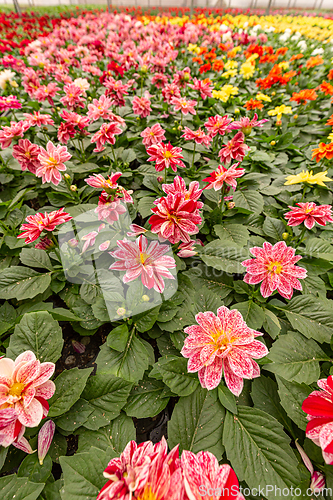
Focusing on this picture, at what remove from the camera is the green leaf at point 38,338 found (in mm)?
1093

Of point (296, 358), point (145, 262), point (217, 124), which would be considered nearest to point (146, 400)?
point (145, 262)

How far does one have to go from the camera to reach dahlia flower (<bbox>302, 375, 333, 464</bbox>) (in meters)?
0.70

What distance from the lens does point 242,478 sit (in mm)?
887

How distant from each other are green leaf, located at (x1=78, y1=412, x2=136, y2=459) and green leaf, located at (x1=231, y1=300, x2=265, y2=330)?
2.37 ft

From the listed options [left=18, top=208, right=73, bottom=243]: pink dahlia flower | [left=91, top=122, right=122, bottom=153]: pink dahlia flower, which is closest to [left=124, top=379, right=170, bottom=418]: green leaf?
[left=18, top=208, right=73, bottom=243]: pink dahlia flower

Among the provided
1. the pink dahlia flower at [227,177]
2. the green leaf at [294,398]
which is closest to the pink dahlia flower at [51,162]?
the pink dahlia flower at [227,177]

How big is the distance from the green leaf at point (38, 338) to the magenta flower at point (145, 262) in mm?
420

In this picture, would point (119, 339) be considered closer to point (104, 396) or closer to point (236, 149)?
point (104, 396)

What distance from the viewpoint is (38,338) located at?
112 cm

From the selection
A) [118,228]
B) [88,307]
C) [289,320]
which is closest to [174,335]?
[88,307]

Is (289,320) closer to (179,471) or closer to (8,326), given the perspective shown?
(179,471)

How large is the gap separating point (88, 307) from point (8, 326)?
388 millimetres

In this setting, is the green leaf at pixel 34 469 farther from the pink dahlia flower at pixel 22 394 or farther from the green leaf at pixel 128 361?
the green leaf at pixel 128 361

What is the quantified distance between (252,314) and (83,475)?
3.19 feet
